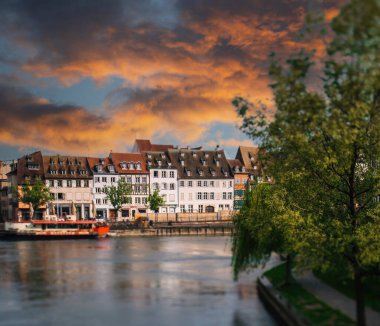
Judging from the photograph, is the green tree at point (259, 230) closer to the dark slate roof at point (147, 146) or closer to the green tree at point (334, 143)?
the green tree at point (334, 143)

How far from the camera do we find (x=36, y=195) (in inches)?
4653

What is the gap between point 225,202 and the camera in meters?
145

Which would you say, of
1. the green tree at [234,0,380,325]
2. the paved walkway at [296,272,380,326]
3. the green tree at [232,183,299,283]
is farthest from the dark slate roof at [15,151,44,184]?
the green tree at [234,0,380,325]

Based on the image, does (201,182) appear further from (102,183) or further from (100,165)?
(100,165)

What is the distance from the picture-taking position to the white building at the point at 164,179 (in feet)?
453

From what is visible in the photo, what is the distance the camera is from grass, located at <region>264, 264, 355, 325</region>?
28516 mm

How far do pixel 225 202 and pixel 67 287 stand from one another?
320ft

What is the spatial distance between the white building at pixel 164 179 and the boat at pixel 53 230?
27117 mm

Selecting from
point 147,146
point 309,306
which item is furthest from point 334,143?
point 147,146

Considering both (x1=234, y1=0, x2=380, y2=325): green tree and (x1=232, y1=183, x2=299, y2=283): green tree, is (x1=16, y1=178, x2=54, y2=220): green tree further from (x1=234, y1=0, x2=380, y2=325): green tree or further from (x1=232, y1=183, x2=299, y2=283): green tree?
(x1=234, y1=0, x2=380, y2=325): green tree

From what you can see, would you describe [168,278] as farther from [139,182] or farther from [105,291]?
[139,182]

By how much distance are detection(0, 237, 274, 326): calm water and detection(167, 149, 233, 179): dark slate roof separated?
62.7 metres

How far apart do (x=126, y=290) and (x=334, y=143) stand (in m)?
26.9

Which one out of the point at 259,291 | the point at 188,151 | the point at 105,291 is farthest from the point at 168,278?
the point at 188,151
